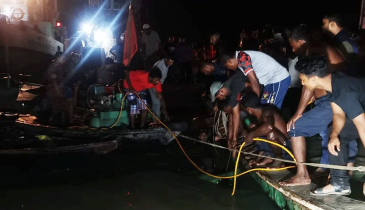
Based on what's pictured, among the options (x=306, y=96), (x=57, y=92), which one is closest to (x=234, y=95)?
(x=306, y=96)

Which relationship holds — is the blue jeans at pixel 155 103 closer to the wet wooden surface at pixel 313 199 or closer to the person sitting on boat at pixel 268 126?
the person sitting on boat at pixel 268 126

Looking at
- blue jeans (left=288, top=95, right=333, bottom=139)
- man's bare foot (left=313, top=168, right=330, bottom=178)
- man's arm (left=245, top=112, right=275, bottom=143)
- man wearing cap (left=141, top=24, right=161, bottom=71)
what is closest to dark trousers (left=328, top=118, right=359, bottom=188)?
blue jeans (left=288, top=95, right=333, bottom=139)

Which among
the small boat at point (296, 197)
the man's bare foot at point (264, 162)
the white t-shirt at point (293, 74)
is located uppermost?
the white t-shirt at point (293, 74)

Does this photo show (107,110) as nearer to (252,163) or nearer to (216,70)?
(216,70)

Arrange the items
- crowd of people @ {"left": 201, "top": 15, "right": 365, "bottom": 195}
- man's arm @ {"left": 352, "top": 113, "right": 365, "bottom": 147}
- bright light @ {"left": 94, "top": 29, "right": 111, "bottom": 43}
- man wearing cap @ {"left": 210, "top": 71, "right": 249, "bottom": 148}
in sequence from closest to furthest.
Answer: man's arm @ {"left": 352, "top": 113, "right": 365, "bottom": 147} < crowd of people @ {"left": 201, "top": 15, "right": 365, "bottom": 195} < man wearing cap @ {"left": 210, "top": 71, "right": 249, "bottom": 148} < bright light @ {"left": 94, "top": 29, "right": 111, "bottom": 43}

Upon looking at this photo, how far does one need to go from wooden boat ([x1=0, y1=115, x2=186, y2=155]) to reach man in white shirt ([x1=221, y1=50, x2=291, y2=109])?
2508 millimetres

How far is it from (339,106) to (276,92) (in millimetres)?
2410

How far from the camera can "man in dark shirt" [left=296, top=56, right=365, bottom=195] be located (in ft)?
11.5

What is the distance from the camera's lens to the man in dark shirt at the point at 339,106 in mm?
3499

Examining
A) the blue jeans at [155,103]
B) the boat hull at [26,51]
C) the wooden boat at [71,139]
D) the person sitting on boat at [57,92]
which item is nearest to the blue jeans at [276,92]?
the wooden boat at [71,139]

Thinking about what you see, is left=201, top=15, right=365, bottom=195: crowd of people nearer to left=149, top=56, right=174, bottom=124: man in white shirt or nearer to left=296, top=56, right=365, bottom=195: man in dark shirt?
left=296, top=56, right=365, bottom=195: man in dark shirt

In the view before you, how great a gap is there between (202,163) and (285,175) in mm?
2377

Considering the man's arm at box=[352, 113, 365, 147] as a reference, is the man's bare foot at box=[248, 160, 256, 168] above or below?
below

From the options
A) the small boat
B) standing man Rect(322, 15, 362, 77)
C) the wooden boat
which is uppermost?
standing man Rect(322, 15, 362, 77)
